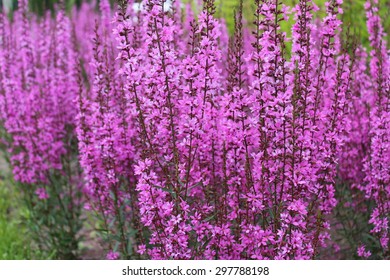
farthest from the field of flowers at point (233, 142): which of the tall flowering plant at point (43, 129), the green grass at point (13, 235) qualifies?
the green grass at point (13, 235)

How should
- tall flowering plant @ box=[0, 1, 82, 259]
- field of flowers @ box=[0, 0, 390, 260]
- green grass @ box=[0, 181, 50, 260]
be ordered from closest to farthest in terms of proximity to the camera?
field of flowers @ box=[0, 0, 390, 260], tall flowering plant @ box=[0, 1, 82, 259], green grass @ box=[0, 181, 50, 260]

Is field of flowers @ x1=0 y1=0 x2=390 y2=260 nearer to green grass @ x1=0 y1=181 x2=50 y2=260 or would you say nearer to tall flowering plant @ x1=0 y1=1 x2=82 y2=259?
tall flowering plant @ x1=0 y1=1 x2=82 y2=259

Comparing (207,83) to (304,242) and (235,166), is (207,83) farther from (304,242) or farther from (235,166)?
(304,242)

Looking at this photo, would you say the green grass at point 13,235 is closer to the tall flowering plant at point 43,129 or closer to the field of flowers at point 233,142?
the tall flowering plant at point 43,129

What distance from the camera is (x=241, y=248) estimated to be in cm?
307

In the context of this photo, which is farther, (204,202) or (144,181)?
(204,202)

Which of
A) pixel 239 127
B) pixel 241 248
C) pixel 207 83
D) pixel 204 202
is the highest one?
pixel 207 83

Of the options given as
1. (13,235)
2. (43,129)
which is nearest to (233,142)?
(43,129)

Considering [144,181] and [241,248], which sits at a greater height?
[144,181]

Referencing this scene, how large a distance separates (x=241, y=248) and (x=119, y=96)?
5.27 feet

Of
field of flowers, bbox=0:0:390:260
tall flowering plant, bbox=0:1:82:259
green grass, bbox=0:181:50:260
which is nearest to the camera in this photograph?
field of flowers, bbox=0:0:390:260

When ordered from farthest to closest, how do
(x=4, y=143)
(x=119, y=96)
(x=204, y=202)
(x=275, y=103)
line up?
(x=4, y=143)
(x=119, y=96)
(x=204, y=202)
(x=275, y=103)

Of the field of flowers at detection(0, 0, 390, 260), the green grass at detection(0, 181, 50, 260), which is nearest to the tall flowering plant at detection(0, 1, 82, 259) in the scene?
the green grass at detection(0, 181, 50, 260)
